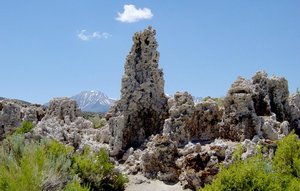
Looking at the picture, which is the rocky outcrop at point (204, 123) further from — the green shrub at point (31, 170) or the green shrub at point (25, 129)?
the green shrub at point (25, 129)

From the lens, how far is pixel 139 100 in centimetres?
2586

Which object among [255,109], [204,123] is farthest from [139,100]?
[255,109]

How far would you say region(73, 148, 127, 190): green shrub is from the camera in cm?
2125

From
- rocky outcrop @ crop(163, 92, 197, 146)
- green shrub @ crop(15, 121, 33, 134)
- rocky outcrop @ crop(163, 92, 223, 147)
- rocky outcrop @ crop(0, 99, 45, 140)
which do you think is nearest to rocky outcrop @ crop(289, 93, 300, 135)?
rocky outcrop @ crop(163, 92, 223, 147)

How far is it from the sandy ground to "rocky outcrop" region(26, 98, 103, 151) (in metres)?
3.22

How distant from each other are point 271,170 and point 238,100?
788cm

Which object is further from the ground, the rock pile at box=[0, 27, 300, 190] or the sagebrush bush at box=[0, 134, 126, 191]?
the rock pile at box=[0, 27, 300, 190]

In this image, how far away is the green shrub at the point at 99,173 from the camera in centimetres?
2125

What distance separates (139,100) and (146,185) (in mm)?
5696

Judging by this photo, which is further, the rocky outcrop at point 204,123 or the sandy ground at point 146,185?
the rocky outcrop at point 204,123

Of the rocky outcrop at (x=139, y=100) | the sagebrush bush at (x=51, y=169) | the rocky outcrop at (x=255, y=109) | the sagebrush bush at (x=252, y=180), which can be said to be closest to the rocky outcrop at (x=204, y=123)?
the rocky outcrop at (x=255, y=109)

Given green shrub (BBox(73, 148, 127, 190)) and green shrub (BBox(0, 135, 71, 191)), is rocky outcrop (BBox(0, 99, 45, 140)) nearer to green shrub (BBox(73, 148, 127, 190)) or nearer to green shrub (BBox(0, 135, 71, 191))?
green shrub (BBox(0, 135, 71, 191))

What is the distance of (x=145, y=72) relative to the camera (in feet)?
86.3

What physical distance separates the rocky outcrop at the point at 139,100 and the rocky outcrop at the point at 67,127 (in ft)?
4.59
